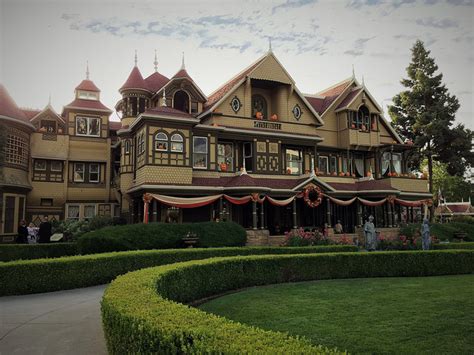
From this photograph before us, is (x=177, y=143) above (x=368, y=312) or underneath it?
above

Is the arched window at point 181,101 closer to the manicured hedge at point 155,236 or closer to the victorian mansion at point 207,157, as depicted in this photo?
the victorian mansion at point 207,157

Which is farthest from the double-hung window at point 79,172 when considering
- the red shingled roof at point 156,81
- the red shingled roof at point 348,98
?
the red shingled roof at point 348,98

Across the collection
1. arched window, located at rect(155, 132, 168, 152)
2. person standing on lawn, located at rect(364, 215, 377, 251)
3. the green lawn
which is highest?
arched window, located at rect(155, 132, 168, 152)

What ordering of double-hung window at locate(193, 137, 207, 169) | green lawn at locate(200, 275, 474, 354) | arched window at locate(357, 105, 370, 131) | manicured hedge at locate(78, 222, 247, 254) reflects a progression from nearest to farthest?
1. green lawn at locate(200, 275, 474, 354)
2. manicured hedge at locate(78, 222, 247, 254)
3. double-hung window at locate(193, 137, 207, 169)
4. arched window at locate(357, 105, 370, 131)

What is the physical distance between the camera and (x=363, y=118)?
3659 centimetres

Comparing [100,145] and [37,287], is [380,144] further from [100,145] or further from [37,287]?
[37,287]

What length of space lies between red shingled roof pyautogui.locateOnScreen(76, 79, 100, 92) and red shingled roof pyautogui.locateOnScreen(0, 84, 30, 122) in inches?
219

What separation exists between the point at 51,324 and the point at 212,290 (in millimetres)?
5315

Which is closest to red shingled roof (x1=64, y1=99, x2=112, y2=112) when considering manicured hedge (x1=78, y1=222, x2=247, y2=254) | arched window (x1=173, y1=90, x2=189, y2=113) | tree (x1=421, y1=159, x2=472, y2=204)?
arched window (x1=173, y1=90, x2=189, y2=113)

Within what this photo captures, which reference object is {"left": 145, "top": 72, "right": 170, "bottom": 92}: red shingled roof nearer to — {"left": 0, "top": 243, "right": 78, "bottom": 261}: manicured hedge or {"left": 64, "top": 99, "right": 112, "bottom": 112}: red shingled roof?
{"left": 64, "top": 99, "right": 112, "bottom": 112}: red shingled roof

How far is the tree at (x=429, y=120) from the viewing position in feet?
141

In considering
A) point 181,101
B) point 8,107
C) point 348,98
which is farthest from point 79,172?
point 348,98

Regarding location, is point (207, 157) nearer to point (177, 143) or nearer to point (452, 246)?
point (177, 143)

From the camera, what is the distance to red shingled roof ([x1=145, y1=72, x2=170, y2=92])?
105 ft
